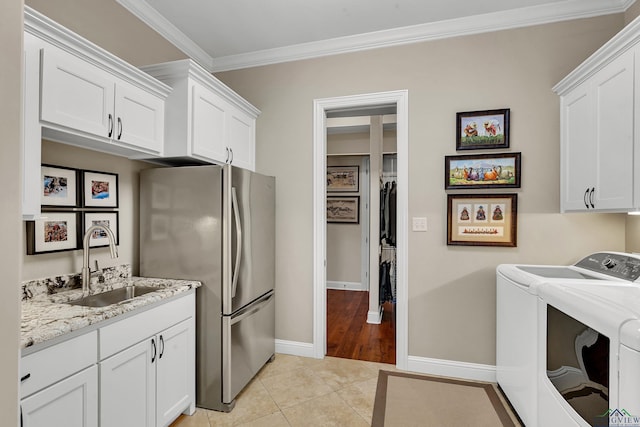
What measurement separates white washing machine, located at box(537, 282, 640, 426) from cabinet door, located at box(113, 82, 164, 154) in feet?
7.86

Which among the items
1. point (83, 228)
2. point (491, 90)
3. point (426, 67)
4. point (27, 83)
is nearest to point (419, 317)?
point (491, 90)

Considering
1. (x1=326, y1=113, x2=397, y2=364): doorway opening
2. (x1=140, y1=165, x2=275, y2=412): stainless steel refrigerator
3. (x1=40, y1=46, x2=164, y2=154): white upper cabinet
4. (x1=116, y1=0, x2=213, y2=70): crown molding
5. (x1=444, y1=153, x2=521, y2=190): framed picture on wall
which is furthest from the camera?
(x1=326, y1=113, x2=397, y2=364): doorway opening

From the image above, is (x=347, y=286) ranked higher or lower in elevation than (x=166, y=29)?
lower

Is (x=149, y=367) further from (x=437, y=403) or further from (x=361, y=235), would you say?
(x=361, y=235)

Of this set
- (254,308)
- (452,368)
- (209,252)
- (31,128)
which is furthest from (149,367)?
(452,368)

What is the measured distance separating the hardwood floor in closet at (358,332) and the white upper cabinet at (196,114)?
2.05 m

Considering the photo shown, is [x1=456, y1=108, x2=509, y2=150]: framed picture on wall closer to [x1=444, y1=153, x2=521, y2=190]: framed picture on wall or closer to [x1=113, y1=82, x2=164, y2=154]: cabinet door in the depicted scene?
[x1=444, y1=153, x2=521, y2=190]: framed picture on wall

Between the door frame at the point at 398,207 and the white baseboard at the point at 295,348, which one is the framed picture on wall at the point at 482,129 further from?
the white baseboard at the point at 295,348

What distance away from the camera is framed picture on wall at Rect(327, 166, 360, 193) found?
5.40 m

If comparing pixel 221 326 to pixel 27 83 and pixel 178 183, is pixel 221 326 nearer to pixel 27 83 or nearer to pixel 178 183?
pixel 178 183

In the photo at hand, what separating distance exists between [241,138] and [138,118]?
961 mm

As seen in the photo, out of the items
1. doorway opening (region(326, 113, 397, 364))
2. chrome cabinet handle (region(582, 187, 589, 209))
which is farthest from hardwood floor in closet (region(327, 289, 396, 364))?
chrome cabinet handle (region(582, 187, 589, 209))

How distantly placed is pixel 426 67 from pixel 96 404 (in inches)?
118

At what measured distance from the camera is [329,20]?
2537 millimetres
